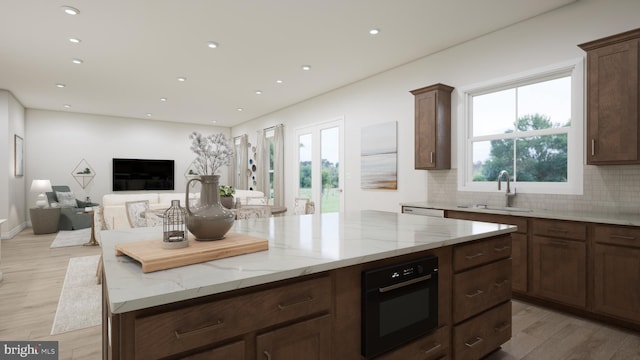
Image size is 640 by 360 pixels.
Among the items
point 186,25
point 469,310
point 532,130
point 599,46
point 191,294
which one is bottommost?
point 469,310

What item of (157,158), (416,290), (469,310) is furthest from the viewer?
(157,158)

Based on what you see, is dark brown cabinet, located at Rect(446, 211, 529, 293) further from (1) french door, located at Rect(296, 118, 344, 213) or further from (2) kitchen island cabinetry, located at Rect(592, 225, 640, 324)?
(1) french door, located at Rect(296, 118, 344, 213)

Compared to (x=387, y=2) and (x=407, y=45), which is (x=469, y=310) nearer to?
(x=387, y=2)

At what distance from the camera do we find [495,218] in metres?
3.15

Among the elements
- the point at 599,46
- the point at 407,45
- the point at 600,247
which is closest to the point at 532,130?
the point at 599,46

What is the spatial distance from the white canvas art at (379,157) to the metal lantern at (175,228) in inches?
152

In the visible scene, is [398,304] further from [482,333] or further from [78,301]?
[78,301]

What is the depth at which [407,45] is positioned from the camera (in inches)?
162

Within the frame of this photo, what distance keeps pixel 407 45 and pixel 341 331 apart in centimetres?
374

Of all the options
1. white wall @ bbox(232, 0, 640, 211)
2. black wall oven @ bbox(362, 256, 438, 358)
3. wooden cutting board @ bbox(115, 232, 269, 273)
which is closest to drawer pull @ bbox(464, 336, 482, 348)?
black wall oven @ bbox(362, 256, 438, 358)

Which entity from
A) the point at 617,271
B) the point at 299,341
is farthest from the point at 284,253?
the point at 617,271

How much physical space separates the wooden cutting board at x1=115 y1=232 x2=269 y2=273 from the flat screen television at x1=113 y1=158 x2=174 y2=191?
887 cm

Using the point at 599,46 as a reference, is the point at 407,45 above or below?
above

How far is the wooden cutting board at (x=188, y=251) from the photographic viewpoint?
1130 millimetres
